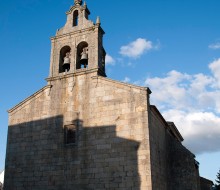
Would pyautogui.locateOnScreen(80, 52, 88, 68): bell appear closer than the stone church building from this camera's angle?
No

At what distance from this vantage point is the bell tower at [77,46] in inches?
562

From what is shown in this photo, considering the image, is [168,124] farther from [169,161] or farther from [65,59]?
[65,59]

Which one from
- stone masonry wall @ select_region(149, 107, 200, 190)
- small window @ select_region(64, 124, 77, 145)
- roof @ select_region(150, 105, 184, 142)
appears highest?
roof @ select_region(150, 105, 184, 142)

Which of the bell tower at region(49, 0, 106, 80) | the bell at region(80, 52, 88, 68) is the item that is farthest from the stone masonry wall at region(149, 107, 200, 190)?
the bell at region(80, 52, 88, 68)

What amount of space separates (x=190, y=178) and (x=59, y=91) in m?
7.47

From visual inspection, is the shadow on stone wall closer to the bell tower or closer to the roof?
the roof

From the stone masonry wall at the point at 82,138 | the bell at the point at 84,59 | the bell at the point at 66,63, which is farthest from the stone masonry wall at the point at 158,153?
the bell at the point at 66,63

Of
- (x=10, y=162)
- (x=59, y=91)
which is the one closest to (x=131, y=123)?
(x=59, y=91)

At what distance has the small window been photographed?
13.2 m

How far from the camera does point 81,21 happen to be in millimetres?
15141

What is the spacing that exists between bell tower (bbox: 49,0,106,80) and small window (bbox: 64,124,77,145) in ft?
8.71

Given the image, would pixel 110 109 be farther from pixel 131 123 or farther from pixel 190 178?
pixel 190 178

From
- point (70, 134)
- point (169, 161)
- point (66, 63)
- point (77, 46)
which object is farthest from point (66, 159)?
point (77, 46)

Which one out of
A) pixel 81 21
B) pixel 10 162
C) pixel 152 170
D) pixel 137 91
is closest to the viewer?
pixel 152 170
